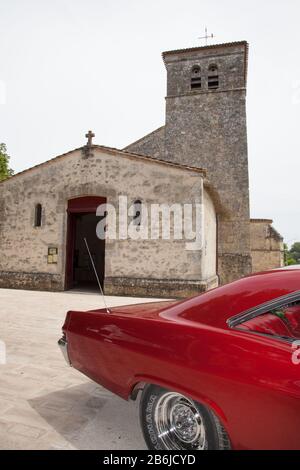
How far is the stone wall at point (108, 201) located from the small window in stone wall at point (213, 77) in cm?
1181

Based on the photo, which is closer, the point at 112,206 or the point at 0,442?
the point at 0,442

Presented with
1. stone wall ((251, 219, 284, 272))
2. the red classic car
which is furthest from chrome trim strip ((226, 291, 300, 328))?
stone wall ((251, 219, 284, 272))

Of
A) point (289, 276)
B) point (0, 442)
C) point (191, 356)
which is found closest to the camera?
point (191, 356)

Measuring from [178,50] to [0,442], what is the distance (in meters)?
23.5

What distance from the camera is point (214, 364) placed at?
5.39 ft

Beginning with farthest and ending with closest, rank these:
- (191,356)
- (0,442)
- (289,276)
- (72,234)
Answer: (72,234) < (0,442) < (289,276) < (191,356)

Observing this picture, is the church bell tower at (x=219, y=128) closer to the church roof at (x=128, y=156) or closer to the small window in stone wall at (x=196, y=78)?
the small window in stone wall at (x=196, y=78)

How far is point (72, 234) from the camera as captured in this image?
43.1ft

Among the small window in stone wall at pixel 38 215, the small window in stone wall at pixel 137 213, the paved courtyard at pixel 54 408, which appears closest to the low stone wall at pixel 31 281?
the small window in stone wall at pixel 38 215

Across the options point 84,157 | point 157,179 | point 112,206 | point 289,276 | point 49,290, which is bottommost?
point 49,290

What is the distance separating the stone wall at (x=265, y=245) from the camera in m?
23.1

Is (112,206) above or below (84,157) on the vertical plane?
below
